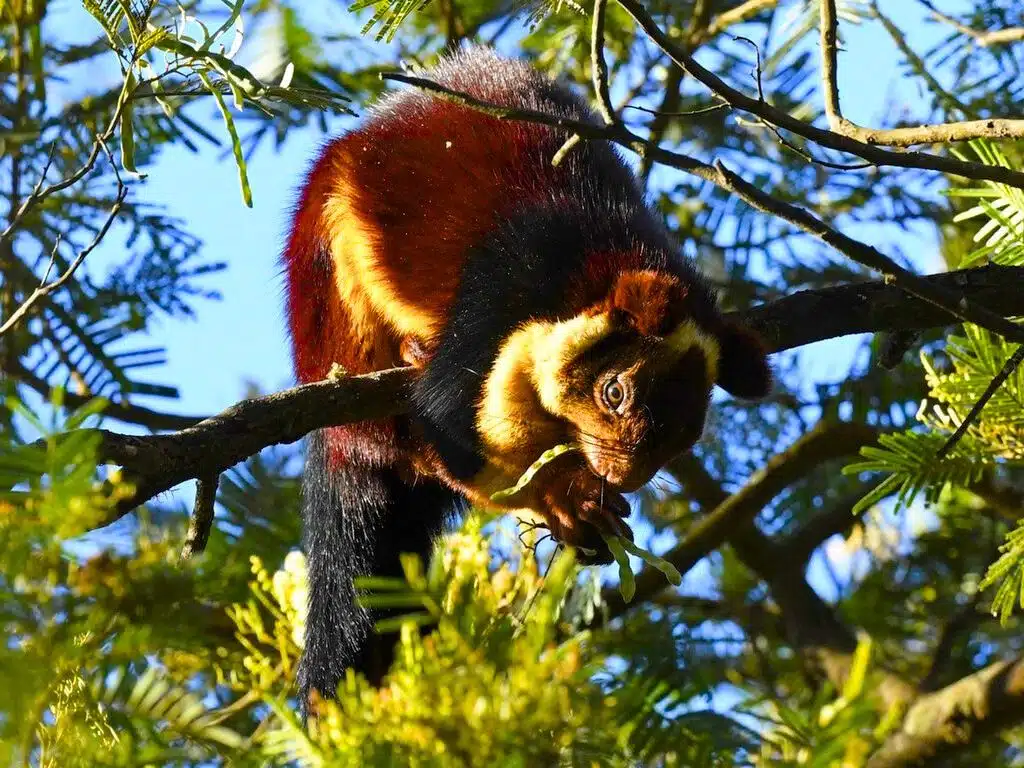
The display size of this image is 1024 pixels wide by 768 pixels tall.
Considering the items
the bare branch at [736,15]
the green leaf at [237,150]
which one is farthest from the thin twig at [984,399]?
the bare branch at [736,15]

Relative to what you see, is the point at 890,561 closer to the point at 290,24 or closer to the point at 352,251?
the point at 352,251

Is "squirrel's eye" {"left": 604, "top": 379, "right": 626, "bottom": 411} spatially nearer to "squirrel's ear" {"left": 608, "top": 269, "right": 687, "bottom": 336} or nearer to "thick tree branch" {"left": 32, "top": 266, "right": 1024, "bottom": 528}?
"squirrel's ear" {"left": 608, "top": 269, "right": 687, "bottom": 336}

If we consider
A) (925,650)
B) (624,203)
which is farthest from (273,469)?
(925,650)

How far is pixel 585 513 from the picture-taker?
3.29 m

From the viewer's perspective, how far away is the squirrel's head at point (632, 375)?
3100 millimetres

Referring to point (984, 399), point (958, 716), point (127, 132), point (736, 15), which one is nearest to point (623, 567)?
point (984, 399)

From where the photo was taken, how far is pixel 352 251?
3.74 meters

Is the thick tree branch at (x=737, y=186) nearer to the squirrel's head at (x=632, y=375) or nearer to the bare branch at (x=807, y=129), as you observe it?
the bare branch at (x=807, y=129)

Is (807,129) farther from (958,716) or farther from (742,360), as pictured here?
(958,716)

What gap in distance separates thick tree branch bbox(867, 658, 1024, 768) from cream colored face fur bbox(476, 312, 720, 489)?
1.36m

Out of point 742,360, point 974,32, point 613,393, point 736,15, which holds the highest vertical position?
point 736,15

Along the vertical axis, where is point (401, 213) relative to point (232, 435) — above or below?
above

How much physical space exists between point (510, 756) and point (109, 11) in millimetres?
1657

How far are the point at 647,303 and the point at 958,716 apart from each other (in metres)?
1.77
